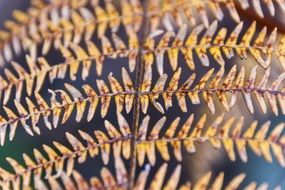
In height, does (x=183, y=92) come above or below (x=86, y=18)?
below

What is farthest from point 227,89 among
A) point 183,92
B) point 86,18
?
point 86,18

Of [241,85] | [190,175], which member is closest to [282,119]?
[190,175]

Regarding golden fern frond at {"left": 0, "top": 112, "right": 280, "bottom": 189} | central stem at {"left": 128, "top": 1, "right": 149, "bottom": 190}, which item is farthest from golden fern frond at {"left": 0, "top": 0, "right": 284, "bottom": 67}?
golden fern frond at {"left": 0, "top": 112, "right": 280, "bottom": 189}

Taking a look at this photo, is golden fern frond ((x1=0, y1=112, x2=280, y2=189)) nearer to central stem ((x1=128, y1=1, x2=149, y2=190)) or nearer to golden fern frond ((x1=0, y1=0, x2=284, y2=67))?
central stem ((x1=128, y1=1, x2=149, y2=190))

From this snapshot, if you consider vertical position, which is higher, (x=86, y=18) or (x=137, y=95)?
(x=86, y=18)

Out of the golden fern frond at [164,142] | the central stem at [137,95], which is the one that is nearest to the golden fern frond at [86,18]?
the central stem at [137,95]

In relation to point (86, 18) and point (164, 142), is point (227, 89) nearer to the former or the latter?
point (164, 142)

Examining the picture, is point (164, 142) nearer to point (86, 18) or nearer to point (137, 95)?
point (137, 95)

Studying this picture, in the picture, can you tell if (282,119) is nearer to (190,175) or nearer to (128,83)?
(190,175)

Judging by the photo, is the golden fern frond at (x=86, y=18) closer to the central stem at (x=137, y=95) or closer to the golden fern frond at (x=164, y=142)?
the central stem at (x=137, y=95)

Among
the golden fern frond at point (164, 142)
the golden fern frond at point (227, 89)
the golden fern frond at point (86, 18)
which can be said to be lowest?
the golden fern frond at point (164, 142)

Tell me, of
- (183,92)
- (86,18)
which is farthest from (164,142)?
(86,18)
